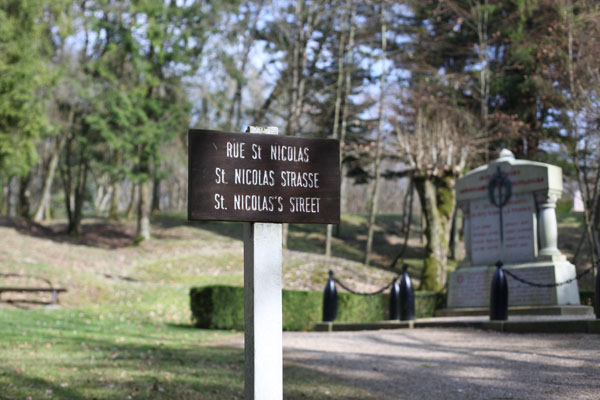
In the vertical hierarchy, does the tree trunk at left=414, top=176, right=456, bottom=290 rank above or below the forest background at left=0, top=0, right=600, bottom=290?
below

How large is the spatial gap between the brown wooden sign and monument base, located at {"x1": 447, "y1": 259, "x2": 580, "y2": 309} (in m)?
10.5

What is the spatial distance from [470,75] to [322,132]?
883 cm

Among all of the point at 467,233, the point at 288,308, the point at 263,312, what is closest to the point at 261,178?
the point at 263,312

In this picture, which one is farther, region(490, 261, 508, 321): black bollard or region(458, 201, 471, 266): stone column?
region(458, 201, 471, 266): stone column

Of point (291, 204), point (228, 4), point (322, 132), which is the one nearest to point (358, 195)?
point (322, 132)

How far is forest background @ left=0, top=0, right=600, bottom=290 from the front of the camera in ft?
77.7

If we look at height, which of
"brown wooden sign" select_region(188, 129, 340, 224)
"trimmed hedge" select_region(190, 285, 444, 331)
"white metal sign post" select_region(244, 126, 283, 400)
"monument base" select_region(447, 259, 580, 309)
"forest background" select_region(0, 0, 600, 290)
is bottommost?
"trimmed hedge" select_region(190, 285, 444, 331)

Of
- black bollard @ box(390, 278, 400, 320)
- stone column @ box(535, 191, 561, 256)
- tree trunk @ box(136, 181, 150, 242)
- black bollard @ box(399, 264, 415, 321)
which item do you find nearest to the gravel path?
black bollard @ box(399, 264, 415, 321)

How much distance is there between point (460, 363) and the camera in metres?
8.12

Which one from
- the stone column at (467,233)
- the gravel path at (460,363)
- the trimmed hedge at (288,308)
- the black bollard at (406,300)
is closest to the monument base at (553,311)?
the stone column at (467,233)

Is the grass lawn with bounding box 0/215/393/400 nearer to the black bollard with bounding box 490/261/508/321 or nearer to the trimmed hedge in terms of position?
the trimmed hedge

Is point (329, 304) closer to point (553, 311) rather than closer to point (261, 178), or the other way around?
point (553, 311)

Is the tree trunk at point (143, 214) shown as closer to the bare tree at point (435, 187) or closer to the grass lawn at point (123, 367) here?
the bare tree at point (435, 187)

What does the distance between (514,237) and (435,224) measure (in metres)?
6.36
